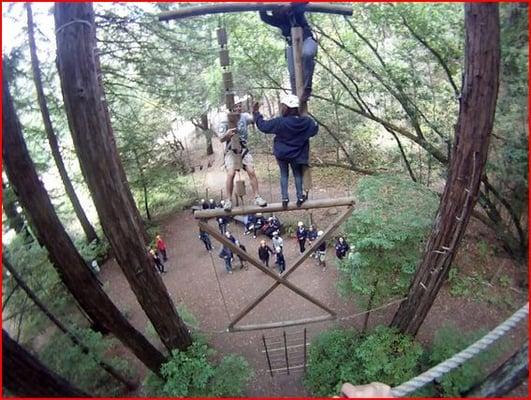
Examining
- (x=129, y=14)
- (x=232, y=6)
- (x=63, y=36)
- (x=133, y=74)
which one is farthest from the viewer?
(x=133, y=74)

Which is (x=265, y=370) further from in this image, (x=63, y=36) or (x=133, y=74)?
(x=133, y=74)

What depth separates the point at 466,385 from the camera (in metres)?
6.13

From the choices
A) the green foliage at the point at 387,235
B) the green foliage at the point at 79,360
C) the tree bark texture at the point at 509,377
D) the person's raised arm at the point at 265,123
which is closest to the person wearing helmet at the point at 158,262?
the green foliage at the point at 79,360

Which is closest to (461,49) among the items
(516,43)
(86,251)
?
(516,43)

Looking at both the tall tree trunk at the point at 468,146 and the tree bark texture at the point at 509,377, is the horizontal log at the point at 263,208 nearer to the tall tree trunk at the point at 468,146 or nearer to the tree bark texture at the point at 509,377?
the tall tree trunk at the point at 468,146

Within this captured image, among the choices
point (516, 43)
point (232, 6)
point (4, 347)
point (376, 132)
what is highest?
point (232, 6)

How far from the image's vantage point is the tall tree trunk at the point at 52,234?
378 cm

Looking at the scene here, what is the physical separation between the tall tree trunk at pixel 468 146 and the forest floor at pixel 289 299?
256 cm

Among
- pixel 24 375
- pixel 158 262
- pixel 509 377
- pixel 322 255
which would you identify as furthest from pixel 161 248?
pixel 509 377

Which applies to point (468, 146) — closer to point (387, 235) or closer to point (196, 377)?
point (387, 235)

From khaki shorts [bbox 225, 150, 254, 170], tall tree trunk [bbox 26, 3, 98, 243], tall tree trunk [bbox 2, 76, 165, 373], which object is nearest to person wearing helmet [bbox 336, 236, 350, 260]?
tall tree trunk [bbox 2, 76, 165, 373]

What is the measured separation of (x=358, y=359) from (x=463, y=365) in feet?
5.86

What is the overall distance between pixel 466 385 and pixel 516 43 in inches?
222

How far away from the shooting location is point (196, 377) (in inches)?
251
